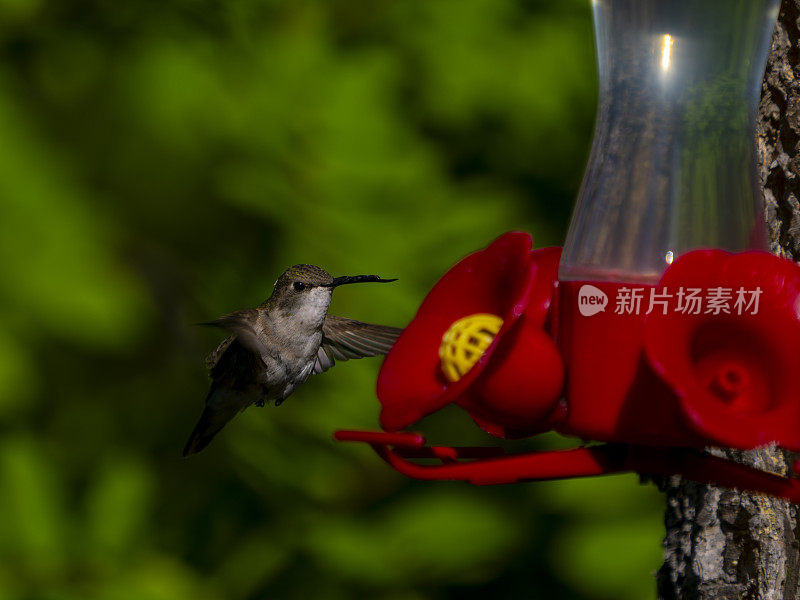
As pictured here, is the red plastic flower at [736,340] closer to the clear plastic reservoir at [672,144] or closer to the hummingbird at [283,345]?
the clear plastic reservoir at [672,144]

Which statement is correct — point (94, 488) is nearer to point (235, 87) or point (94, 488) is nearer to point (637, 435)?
point (235, 87)

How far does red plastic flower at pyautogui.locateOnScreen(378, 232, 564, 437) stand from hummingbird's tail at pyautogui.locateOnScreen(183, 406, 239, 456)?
47.5 inches

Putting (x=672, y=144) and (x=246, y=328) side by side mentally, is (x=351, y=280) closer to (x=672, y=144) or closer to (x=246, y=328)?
(x=246, y=328)

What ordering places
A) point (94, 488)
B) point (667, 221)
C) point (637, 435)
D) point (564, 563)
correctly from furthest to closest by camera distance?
point (94, 488), point (564, 563), point (667, 221), point (637, 435)

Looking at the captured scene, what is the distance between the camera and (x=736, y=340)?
163 cm

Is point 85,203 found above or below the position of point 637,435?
above

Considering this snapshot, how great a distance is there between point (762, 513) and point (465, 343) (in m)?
0.87

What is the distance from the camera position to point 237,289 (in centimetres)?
319

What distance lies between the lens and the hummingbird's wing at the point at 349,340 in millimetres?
2910

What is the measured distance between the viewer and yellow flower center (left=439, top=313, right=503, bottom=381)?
1.85m

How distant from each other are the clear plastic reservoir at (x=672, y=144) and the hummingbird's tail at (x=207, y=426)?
1.50m

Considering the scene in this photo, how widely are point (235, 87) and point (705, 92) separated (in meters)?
1.79

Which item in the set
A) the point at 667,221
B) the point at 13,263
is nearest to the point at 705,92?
the point at 667,221

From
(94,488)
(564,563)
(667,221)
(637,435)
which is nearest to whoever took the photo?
(637,435)
